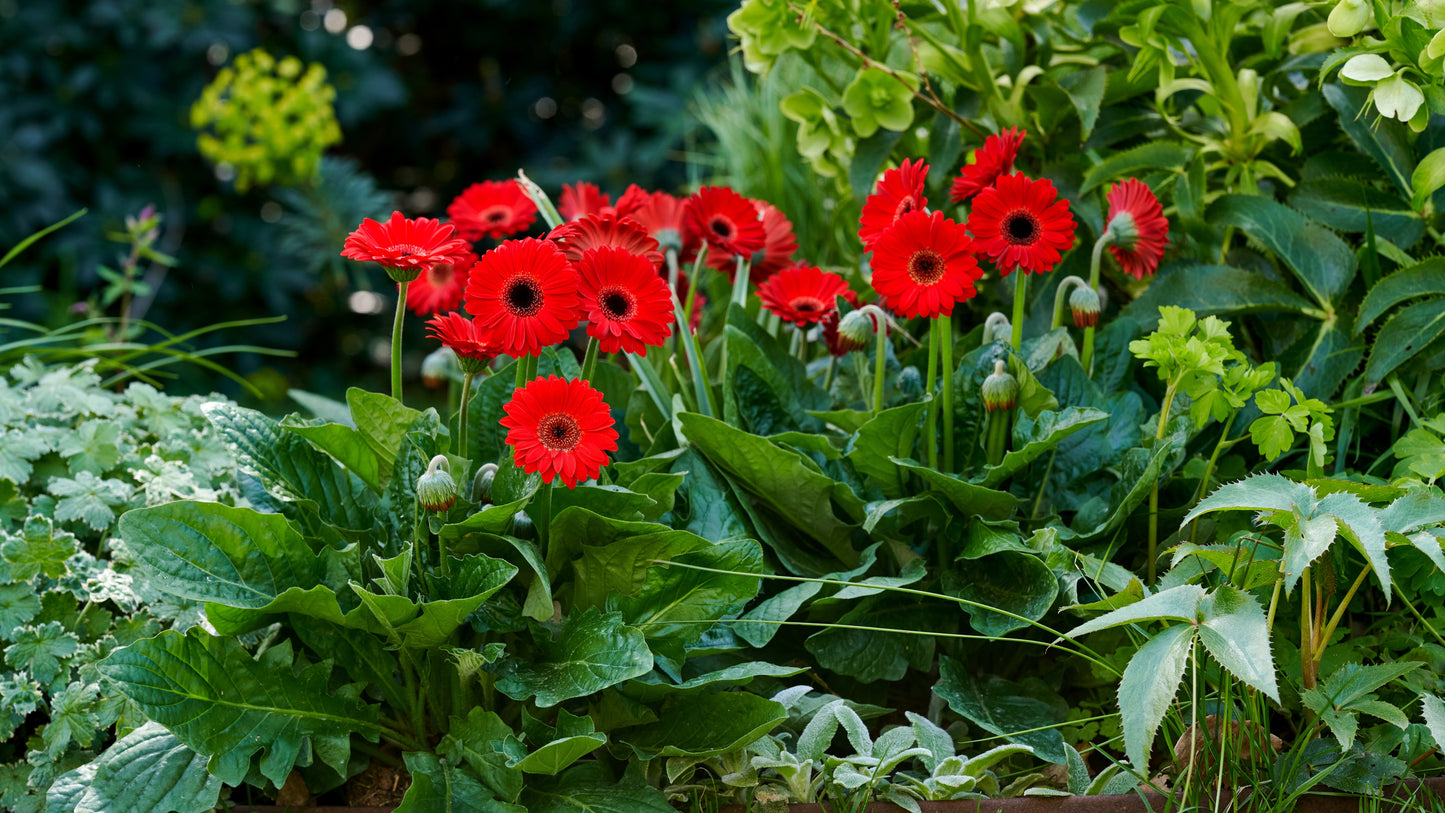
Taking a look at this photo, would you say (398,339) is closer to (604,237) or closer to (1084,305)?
(604,237)

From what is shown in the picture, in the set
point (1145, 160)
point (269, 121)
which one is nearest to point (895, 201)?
point (1145, 160)

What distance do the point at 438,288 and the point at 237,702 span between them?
0.55 metres

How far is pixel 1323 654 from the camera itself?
3.63 feet

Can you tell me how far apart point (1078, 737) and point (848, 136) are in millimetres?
907

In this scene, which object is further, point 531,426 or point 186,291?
point 186,291

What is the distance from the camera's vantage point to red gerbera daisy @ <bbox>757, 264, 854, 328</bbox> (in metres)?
1.42

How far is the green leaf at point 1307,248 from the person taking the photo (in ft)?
4.56

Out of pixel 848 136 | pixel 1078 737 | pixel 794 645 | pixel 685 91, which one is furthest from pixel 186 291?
pixel 1078 737

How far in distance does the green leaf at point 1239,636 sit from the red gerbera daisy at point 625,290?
0.53 m

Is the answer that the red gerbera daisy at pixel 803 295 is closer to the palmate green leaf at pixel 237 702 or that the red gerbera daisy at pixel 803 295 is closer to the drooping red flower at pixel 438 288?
the drooping red flower at pixel 438 288

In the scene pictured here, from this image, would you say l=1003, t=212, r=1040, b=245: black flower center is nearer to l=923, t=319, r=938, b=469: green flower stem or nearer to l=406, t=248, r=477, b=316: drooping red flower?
l=923, t=319, r=938, b=469: green flower stem

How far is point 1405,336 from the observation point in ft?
4.23

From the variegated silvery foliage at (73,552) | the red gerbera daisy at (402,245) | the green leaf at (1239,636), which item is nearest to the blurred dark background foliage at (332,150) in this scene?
the variegated silvery foliage at (73,552)

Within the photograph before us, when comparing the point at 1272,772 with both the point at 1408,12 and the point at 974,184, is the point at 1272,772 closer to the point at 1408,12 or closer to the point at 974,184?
the point at 974,184
